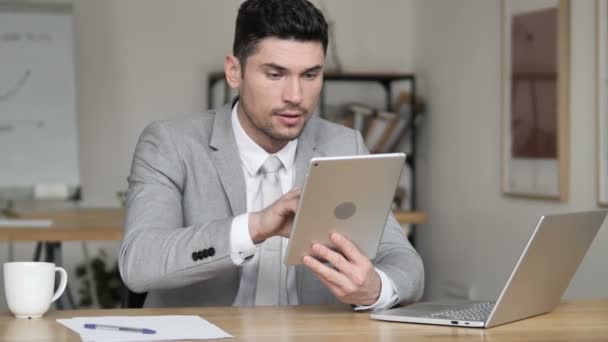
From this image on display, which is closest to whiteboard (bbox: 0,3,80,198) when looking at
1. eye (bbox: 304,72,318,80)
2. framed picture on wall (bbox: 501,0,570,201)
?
framed picture on wall (bbox: 501,0,570,201)

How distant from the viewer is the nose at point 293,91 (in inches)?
77.0

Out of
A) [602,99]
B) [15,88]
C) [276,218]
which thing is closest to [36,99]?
[15,88]

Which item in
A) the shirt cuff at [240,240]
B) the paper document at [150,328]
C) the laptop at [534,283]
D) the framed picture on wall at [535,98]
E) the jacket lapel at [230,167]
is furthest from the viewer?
the framed picture on wall at [535,98]

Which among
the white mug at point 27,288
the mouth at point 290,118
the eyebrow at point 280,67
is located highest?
the eyebrow at point 280,67

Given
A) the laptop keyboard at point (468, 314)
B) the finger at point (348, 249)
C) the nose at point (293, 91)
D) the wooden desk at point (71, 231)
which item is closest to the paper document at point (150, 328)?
the finger at point (348, 249)

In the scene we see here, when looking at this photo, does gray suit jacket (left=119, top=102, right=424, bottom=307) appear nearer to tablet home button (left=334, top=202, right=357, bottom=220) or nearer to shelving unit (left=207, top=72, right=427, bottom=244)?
tablet home button (left=334, top=202, right=357, bottom=220)

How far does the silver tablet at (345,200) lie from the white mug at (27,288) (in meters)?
0.43

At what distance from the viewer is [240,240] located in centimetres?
177

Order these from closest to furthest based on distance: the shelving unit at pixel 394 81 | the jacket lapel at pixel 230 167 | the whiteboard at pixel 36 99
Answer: the jacket lapel at pixel 230 167 → the whiteboard at pixel 36 99 → the shelving unit at pixel 394 81

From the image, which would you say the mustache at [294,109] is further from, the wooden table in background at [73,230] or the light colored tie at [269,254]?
the wooden table in background at [73,230]

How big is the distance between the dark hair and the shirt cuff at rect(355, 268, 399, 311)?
0.51 meters

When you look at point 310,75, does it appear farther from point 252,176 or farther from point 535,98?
point 535,98

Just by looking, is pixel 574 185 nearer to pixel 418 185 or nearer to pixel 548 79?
pixel 548 79

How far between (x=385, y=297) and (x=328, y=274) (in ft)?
0.58
